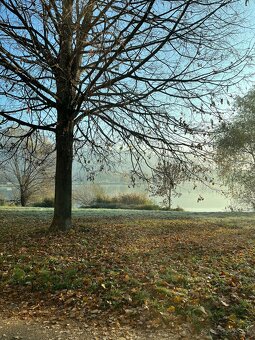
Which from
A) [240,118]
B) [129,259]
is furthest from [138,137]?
[240,118]

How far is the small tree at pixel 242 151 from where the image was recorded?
81.0 ft

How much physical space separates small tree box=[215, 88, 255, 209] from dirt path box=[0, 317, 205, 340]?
66.6ft

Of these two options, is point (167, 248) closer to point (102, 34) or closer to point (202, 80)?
point (202, 80)

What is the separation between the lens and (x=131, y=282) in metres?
5.51

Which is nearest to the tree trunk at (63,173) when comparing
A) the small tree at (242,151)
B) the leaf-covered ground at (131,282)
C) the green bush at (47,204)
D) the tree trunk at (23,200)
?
the leaf-covered ground at (131,282)

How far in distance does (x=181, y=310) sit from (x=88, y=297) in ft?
4.35

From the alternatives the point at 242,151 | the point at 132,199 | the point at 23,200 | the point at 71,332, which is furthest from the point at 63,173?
the point at 23,200

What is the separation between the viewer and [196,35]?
26.8 ft

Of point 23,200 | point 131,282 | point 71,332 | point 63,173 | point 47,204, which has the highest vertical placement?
Answer: point 63,173

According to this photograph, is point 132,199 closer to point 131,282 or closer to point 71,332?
point 131,282

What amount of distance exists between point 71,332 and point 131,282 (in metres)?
1.46

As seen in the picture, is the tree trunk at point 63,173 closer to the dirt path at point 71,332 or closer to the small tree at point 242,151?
the dirt path at point 71,332

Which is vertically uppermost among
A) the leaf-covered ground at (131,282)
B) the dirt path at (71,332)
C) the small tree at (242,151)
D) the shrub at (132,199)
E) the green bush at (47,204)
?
the small tree at (242,151)

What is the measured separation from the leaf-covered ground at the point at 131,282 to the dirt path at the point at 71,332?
164 millimetres
